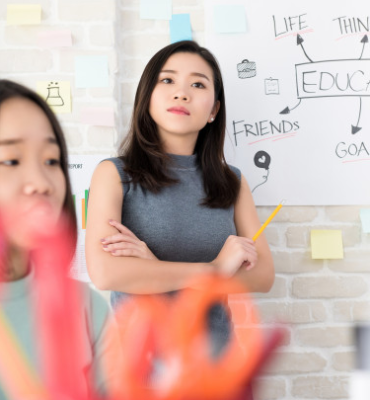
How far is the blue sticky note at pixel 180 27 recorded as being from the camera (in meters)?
1.76

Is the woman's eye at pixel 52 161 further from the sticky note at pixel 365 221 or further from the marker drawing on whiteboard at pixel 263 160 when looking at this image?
the sticky note at pixel 365 221

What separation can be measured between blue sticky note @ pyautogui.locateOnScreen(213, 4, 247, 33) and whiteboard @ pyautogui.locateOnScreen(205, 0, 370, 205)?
0.05 feet

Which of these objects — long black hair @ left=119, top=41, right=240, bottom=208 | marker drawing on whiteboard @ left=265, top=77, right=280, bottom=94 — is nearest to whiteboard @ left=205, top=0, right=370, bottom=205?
marker drawing on whiteboard @ left=265, top=77, right=280, bottom=94

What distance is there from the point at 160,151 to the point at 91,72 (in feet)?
1.72

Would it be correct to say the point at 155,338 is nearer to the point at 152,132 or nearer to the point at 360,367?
the point at 360,367

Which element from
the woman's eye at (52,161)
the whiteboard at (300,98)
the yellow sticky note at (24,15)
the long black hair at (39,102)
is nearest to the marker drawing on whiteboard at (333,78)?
the whiteboard at (300,98)

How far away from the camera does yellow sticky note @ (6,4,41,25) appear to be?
1711 millimetres

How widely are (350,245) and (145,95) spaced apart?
93 cm

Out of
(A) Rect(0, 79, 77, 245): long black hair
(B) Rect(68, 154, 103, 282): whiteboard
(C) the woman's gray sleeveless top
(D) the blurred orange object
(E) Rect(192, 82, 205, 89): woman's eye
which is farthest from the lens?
(B) Rect(68, 154, 103, 282): whiteboard

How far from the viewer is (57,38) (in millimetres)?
1706

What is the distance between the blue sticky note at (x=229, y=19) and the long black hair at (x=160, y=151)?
1.17 feet

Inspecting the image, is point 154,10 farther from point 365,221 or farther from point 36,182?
point 36,182

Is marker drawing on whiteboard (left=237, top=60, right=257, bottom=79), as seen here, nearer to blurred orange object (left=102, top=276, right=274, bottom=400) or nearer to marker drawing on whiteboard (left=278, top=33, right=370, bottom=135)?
marker drawing on whiteboard (left=278, top=33, right=370, bottom=135)

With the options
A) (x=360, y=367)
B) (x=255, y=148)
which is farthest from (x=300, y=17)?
(x=360, y=367)
